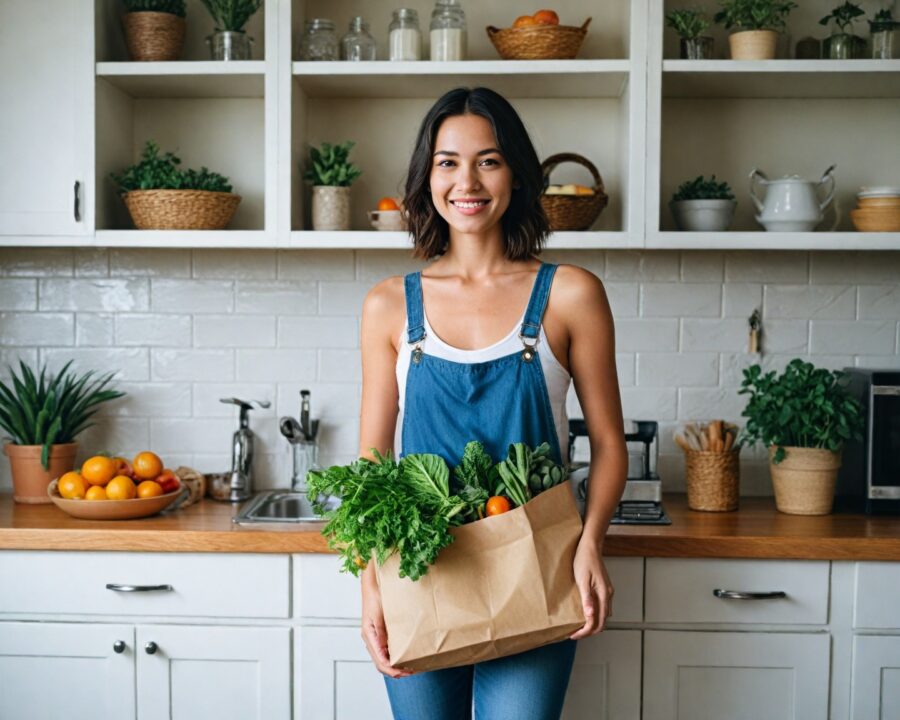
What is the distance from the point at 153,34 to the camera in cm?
258

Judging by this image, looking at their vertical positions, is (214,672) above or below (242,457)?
below

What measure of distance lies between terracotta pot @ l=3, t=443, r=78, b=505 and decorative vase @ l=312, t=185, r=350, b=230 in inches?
38.8

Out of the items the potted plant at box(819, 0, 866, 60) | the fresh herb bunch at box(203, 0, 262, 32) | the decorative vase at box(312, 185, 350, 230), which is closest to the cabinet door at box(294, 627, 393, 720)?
the decorative vase at box(312, 185, 350, 230)

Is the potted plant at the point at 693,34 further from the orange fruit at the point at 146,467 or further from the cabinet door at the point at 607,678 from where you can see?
the orange fruit at the point at 146,467

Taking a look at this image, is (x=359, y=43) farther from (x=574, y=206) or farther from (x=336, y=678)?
(x=336, y=678)

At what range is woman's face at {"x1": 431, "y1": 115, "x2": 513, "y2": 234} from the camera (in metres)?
1.76

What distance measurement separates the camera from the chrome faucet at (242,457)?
273 centimetres

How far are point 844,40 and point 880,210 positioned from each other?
462mm

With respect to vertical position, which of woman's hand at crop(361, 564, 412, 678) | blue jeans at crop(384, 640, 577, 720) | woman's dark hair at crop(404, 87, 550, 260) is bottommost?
blue jeans at crop(384, 640, 577, 720)

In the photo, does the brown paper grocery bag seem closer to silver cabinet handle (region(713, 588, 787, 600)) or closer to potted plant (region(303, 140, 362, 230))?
silver cabinet handle (region(713, 588, 787, 600))

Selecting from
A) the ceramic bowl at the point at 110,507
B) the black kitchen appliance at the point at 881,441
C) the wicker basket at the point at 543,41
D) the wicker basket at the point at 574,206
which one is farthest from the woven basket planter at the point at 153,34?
the black kitchen appliance at the point at 881,441

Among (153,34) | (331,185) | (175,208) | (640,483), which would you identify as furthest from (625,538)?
(153,34)

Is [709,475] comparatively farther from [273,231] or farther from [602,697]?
[273,231]

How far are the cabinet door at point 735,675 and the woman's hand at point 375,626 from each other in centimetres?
82
